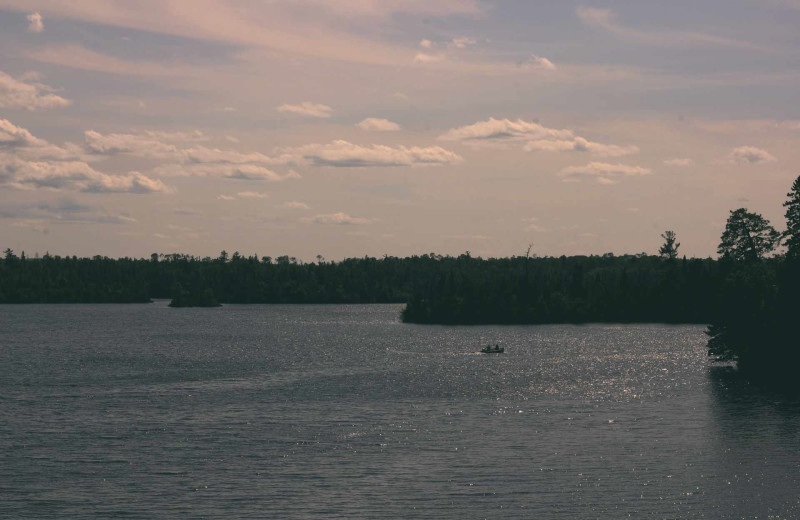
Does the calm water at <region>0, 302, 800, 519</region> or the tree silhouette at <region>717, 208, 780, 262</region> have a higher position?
the tree silhouette at <region>717, 208, 780, 262</region>

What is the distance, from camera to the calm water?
59.1 m

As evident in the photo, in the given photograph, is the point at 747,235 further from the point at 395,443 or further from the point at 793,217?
the point at 395,443

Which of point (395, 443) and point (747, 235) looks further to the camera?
point (747, 235)

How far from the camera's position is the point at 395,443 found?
77.6 metres

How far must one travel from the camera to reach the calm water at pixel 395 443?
5906 centimetres

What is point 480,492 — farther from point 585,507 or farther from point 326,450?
point 326,450

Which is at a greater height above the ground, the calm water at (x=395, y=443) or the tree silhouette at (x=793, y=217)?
the tree silhouette at (x=793, y=217)

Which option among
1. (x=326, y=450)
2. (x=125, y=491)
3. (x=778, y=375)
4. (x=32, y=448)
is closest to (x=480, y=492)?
(x=326, y=450)

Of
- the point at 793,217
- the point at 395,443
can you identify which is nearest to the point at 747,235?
the point at 793,217

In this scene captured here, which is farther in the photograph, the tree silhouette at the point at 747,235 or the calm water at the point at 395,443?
the tree silhouette at the point at 747,235

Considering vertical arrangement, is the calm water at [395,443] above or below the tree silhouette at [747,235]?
below

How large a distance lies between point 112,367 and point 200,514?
93.6m

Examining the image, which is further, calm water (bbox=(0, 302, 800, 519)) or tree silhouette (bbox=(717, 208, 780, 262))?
tree silhouette (bbox=(717, 208, 780, 262))

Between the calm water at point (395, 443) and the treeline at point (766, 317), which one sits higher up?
the treeline at point (766, 317)
